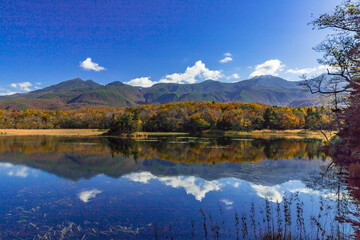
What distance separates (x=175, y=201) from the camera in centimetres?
1141

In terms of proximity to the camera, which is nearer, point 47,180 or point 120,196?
point 120,196

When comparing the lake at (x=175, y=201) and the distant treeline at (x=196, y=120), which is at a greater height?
the distant treeline at (x=196, y=120)

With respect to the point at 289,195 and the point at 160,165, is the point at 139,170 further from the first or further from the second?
the point at 289,195

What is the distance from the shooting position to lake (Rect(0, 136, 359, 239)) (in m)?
8.01

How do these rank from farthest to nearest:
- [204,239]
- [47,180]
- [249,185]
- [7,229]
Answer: [47,180], [249,185], [7,229], [204,239]

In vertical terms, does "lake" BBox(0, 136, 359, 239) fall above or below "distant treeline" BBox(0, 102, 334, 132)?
below

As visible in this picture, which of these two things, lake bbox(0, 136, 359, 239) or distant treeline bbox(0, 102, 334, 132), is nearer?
lake bbox(0, 136, 359, 239)

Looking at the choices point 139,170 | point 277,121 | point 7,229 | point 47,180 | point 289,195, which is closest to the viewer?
point 7,229

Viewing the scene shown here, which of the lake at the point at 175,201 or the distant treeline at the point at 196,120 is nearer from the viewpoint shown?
the lake at the point at 175,201

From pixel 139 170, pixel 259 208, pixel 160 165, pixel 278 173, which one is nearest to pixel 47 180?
pixel 139 170

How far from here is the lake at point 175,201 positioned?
8.01 m

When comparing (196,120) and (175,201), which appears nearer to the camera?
(175,201)

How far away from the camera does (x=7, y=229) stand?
833 centimetres

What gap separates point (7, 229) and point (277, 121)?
3562 inches
